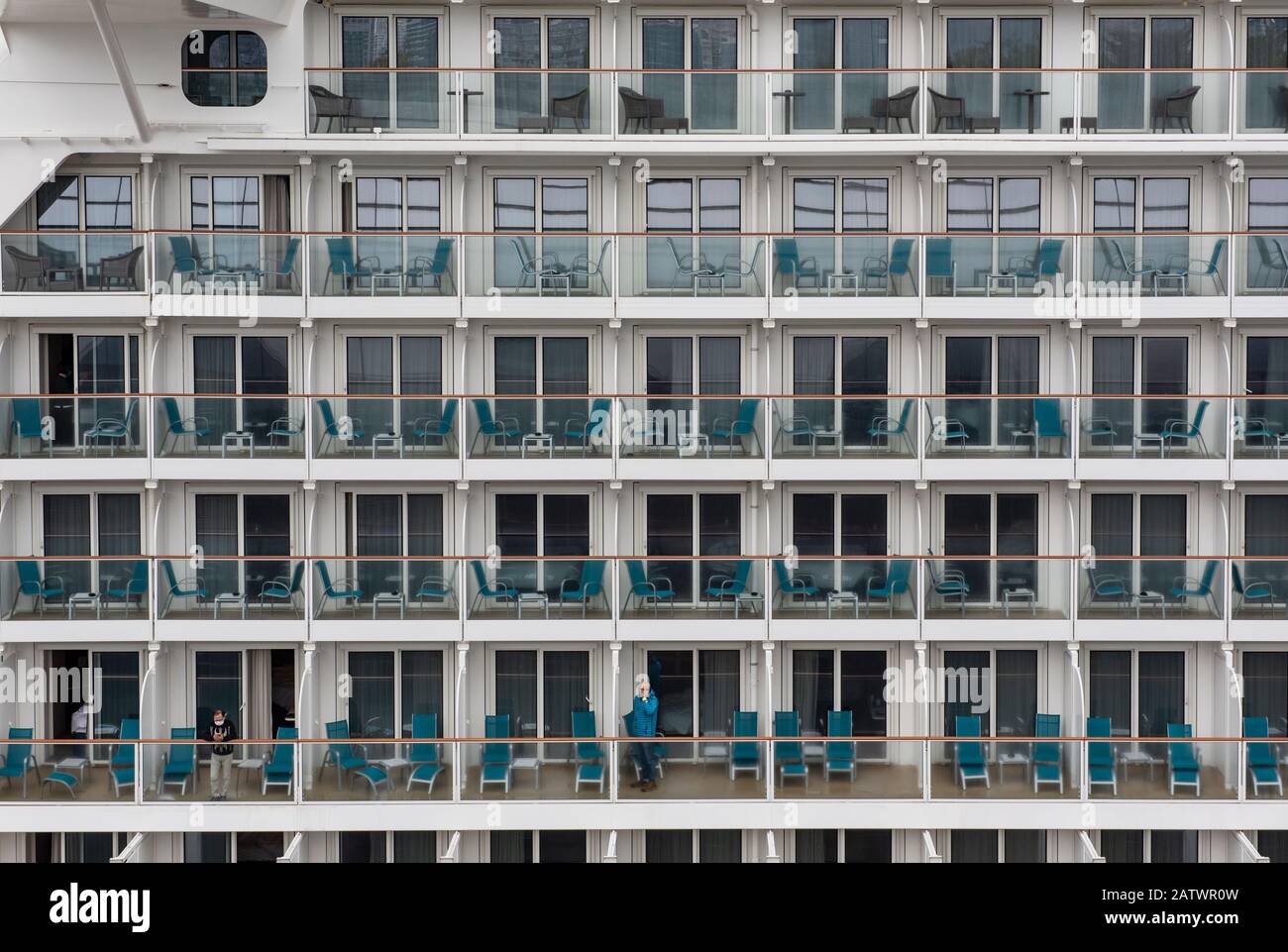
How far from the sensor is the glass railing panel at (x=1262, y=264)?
1390cm

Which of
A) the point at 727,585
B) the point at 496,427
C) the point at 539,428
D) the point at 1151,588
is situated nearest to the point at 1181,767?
the point at 1151,588

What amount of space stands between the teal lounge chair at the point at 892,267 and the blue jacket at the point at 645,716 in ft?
16.7

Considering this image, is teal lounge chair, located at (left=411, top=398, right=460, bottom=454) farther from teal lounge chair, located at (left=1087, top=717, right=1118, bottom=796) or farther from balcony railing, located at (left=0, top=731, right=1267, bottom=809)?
teal lounge chair, located at (left=1087, top=717, right=1118, bottom=796)

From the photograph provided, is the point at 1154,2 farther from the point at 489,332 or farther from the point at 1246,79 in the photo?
the point at 489,332

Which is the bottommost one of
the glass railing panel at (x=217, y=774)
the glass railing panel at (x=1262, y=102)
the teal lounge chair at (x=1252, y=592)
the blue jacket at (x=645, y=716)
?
the glass railing panel at (x=217, y=774)

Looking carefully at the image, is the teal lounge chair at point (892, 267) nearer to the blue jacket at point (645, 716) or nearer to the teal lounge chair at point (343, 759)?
the blue jacket at point (645, 716)

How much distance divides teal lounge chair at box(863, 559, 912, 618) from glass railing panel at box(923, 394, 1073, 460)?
126 cm

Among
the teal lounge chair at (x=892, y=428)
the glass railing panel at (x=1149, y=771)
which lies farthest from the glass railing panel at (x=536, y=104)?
the glass railing panel at (x=1149, y=771)

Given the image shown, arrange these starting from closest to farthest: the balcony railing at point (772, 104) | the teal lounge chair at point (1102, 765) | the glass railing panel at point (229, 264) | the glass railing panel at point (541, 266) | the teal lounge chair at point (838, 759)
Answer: the teal lounge chair at point (1102, 765) < the teal lounge chair at point (838, 759) < the glass railing panel at point (229, 264) < the glass railing panel at point (541, 266) < the balcony railing at point (772, 104)

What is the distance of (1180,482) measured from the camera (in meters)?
14.6

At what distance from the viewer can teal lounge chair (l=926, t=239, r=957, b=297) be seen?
548 inches

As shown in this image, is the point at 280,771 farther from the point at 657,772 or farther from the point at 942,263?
the point at 942,263

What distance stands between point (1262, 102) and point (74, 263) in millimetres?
13052

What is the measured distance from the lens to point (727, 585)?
1401cm
